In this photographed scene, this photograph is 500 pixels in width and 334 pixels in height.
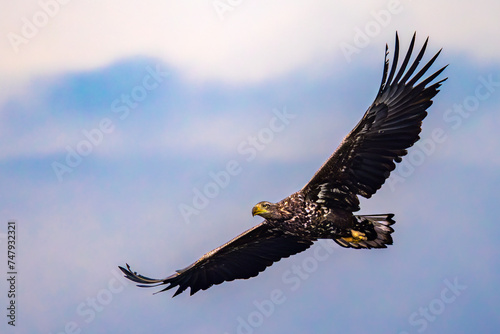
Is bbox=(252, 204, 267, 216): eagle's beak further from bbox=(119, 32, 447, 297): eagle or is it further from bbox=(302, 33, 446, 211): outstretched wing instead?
bbox=(302, 33, 446, 211): outstretched wing

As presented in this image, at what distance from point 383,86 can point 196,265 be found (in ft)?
17.8

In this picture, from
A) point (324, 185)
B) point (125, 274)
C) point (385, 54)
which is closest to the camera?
point (385, 54)

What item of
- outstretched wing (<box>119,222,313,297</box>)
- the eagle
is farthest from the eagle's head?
outstretched wing (<box>119,222,313,297</box>)

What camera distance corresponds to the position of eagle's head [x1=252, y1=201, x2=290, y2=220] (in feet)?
48.0

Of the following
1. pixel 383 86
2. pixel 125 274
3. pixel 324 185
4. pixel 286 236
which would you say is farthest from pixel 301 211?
pixel 125 274

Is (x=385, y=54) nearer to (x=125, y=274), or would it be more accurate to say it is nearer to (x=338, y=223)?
(x=338, y=223)

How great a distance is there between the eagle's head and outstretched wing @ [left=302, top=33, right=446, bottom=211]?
73cm

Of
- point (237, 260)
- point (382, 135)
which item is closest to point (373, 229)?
point (382, 135)

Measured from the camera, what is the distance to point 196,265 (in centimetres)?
1641

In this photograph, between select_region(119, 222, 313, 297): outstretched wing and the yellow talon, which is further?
select_region(119, 222, 313, 297): outstretched wing

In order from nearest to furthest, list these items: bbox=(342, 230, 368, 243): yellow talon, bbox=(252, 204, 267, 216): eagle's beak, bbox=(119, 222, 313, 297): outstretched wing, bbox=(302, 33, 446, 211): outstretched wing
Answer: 1. bbox=(302, 33, 446, 211): outstretched wing
2. bbox=(252, 204, 267, 216): eagle's beak
3. bbox=(342, 230, 368, 243): yellow talon
4. bbox=(119, 222, 313, 297): outstretched wing

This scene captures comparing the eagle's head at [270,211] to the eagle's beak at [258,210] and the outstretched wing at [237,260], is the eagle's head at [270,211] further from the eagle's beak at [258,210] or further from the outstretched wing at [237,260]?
the outstretched wing at [237,260]

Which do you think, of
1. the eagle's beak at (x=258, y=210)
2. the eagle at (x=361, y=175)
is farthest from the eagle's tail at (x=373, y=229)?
the eagle's beak at (x=258, y=210)

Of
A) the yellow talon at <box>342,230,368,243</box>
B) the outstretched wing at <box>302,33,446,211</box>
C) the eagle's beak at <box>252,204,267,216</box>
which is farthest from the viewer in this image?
the yellow talon at <box>342,230,368,243</box>
